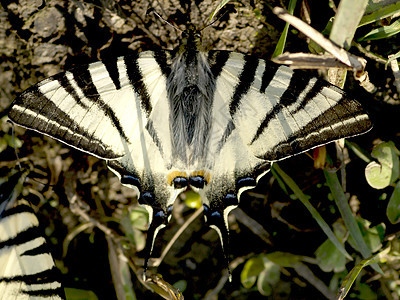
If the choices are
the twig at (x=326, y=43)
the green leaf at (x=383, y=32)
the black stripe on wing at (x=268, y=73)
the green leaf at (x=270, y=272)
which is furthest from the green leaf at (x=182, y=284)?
the green leaf at (x=383, y=32)

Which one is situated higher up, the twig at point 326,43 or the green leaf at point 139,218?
the twig at point 326,43

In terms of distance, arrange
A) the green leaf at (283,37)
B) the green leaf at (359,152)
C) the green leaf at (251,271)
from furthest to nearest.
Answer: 1. the green leaf at (251,271)
2. the green leaf at (359,152)
3. the green leaf at (283,37)

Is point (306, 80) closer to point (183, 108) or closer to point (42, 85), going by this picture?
point (183, 108)

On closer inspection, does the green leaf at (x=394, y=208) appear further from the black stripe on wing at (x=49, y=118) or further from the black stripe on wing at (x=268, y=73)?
the black stripe on wing at (x=49, y=118)

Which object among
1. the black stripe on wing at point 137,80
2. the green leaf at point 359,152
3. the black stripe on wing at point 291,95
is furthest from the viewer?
the green leaf at point 359,152

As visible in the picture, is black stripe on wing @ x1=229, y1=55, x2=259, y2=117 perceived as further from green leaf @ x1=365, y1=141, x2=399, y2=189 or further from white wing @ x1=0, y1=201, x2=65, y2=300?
white wing @ x1=0, y1=201, x2=65, y2=300

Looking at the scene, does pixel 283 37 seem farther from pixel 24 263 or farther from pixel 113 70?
pixel 24 263
